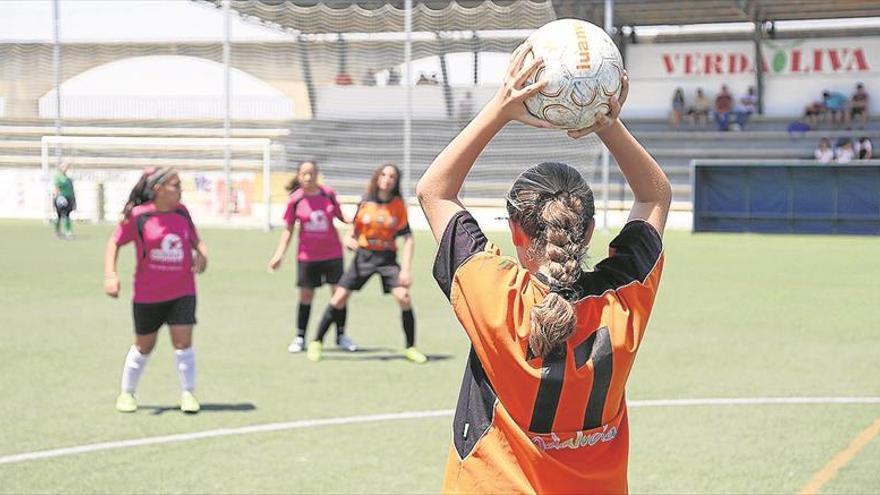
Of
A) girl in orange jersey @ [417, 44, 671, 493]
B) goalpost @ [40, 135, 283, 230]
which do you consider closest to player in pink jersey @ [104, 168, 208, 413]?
girl in orange jersey @ [417, 44, 671, 493]

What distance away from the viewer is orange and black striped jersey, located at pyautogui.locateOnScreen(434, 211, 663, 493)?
9.29 feet

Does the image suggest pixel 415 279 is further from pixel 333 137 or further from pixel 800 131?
pixel 800 131

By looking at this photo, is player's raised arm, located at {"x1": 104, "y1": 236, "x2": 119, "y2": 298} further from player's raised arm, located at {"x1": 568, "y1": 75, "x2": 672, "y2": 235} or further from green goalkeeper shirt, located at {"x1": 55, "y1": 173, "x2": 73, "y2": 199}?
green goalkeeper shirt, located at {"x1": 55, "y1": 173, "x2": 73, "y2": 199}

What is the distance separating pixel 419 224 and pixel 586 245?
30744 mm

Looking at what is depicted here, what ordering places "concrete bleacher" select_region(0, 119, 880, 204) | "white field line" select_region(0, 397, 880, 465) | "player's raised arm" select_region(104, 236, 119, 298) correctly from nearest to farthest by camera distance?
"white field line" select_region(0, 397, 880, 465) → "player's raised arm" select_region(104, 236, 119, 298) → "concrete bleacher" select_region(0, 119, 880, 204)

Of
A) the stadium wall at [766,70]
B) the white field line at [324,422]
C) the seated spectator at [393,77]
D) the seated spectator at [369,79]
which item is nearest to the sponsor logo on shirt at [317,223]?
the white field line at [324,422]

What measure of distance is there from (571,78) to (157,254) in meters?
5.84

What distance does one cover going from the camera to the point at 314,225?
11.4 m

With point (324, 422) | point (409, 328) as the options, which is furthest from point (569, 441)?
point (409, 328)

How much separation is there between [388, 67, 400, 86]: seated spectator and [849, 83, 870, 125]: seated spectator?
14.6 meters

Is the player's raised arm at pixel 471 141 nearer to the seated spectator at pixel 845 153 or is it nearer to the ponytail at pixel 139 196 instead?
the ponytail at pixel 139 196

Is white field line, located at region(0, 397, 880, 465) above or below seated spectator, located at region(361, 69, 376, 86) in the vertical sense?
below

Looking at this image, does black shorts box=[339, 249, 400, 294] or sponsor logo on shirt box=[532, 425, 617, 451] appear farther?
black shorts box=[339, 249, 400, 294]

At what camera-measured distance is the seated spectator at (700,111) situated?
39656 millimetres
